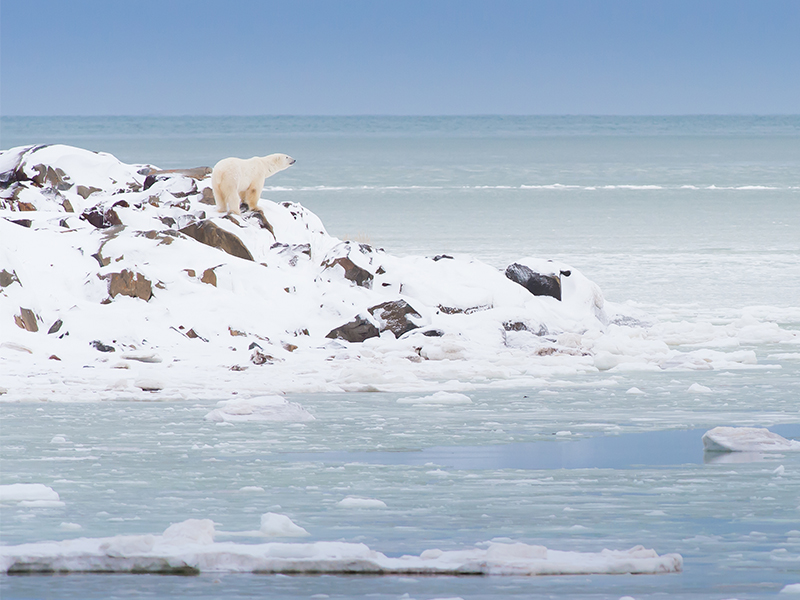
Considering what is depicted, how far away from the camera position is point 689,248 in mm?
18000

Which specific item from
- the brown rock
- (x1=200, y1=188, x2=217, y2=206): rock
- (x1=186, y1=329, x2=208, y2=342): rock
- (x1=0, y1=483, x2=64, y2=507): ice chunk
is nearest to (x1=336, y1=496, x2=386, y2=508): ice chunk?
(x1=0, y1=483, x2=64, y2=507): ice chunk

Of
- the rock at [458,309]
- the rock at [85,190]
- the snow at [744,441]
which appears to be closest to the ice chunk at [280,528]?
the snow at [744,441]

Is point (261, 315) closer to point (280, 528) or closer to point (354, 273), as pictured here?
point (354, 273)

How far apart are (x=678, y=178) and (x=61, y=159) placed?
31513mm

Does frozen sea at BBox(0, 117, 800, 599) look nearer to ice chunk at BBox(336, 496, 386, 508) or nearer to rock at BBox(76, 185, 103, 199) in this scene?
ice chunk at BBox(336, 496, 386, 508)

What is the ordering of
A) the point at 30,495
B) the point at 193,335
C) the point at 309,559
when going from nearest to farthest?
the point at 309,559
the point at 30,495
the point at 193,335

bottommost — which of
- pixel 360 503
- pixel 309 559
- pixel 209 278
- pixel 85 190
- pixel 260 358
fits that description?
pixel 309 559

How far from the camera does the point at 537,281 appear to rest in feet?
36.0

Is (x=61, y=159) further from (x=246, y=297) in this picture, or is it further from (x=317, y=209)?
(x=317, y=209)

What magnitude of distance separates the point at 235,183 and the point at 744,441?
6.90 metres

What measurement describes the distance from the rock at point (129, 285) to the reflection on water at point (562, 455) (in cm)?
412

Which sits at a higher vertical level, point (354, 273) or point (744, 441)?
point (354, 273)

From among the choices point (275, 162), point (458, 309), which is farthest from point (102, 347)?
point (275, 162)

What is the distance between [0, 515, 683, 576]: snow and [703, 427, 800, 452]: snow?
6.57 ft
